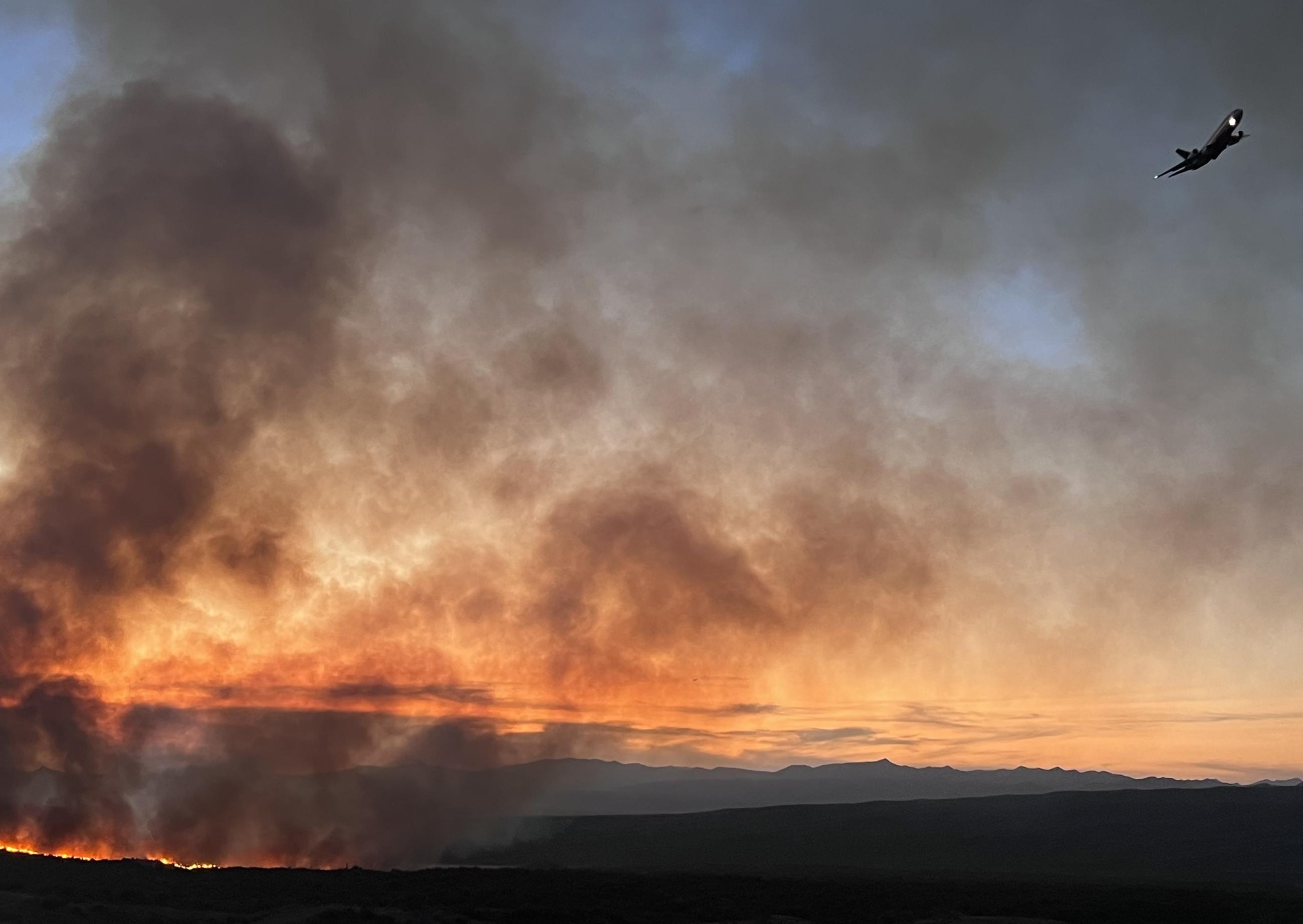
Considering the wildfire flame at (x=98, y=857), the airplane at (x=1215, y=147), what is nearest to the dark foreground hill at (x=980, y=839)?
the wildfire flame at (x=98, y=857)

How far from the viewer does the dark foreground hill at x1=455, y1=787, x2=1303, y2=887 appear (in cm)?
10350

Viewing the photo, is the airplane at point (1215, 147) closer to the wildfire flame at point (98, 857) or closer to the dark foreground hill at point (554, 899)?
the dark foreground hill at point (554, 899)

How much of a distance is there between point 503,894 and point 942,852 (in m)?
72.1

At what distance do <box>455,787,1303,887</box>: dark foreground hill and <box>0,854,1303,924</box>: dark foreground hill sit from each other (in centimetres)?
2338

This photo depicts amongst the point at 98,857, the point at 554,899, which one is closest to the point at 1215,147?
the point at 554,899

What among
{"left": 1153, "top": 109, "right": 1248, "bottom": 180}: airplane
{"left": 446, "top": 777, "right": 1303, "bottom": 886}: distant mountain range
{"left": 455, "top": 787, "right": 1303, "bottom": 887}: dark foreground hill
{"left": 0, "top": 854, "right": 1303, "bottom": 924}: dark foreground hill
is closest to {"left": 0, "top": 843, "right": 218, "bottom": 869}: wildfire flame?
{"left": 0, "top": 854, "right": 1303, "bottom": 924}: dark foreground hill

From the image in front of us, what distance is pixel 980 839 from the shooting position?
12862 cm

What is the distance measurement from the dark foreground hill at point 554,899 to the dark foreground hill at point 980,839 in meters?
23.4

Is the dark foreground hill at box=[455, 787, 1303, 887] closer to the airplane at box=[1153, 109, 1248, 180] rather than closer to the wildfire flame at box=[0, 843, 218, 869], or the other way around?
the wildfire flame at box=[0, 843, 218, 869]

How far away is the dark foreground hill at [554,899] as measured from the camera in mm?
51781

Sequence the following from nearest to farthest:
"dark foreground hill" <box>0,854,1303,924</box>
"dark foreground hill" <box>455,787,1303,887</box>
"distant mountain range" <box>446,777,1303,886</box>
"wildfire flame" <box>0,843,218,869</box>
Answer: "dark foreground hill" <box>0,854,1303,924</box> < "wildfire flame" <box>0,843,218,869</box> < "distant mountain range" <box>446,777,1303,886</box> < "dark foreground hill" <box>455,787,1303,887</box>

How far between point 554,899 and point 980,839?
3256 inches

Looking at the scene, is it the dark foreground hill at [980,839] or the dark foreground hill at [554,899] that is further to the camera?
the dark foreground hill at [980,839]

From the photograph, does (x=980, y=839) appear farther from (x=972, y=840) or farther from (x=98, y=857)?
(x=98, y=857)
